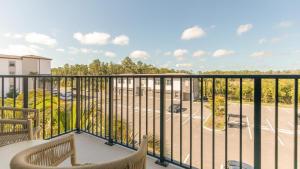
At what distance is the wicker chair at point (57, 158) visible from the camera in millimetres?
589

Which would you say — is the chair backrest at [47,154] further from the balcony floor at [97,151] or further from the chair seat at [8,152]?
the balcony floor at [97,151]

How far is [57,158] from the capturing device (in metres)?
1.05

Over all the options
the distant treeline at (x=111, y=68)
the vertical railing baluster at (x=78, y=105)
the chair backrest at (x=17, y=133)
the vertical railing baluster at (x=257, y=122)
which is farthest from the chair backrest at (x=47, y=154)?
the distant treeline at (x=111, y=68)

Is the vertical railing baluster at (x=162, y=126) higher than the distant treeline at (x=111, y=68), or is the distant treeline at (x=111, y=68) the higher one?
the distant treeline at (x=111, y=68)

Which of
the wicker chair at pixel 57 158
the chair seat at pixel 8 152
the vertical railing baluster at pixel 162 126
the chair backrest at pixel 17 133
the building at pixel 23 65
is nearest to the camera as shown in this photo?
the wicker chair at pixel 57 158

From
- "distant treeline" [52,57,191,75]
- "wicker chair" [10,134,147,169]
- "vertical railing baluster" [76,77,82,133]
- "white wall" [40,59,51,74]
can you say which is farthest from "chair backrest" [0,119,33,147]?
"distant treeline" [52,57,191,75]

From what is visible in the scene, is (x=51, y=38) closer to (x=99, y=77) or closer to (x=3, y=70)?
(x=3, y=70)

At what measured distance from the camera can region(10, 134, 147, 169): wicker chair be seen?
0.59 m

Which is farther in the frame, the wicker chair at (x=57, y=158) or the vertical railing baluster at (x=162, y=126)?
the vertical railing baluster at (x=162, y=126)

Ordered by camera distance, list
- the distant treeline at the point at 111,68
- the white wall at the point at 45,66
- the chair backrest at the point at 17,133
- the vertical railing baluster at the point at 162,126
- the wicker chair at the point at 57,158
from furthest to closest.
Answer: the distant treeline at the point at 111,68
the white wall at the point at 45,66
the vertical railing baluster at the point at 162,126
the chair backrest at the point at 17,133
the wicker chair at the point at 57,158

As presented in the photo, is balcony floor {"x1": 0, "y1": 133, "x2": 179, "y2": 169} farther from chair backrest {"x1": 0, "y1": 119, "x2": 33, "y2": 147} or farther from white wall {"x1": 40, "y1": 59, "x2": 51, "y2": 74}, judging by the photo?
white wall {"x1": 40, "y1": 59, "x2": 51, "y2": 74}

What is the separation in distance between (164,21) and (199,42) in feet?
32.7

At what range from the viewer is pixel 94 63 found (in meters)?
45.4

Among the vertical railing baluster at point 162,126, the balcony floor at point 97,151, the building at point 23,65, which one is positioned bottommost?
the balcony floor at point 97,151
